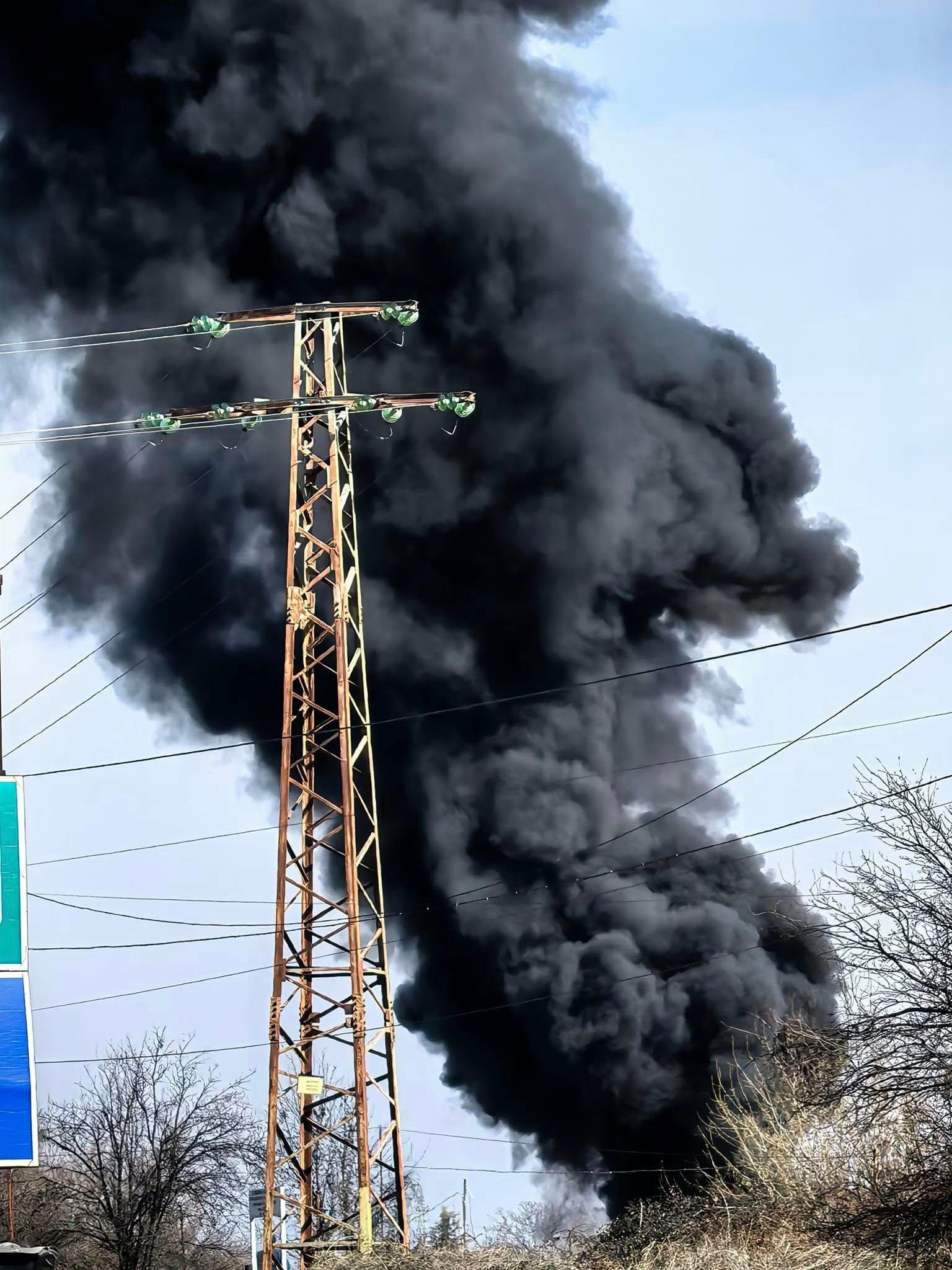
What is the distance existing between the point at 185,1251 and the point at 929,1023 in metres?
29.6

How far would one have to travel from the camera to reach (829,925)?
14422 millimetres

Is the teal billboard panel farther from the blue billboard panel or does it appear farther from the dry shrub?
the dry shrub

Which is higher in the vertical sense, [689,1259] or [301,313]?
[301,313]

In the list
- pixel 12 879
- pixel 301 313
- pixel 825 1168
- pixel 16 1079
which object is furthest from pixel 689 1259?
pixel 301 313

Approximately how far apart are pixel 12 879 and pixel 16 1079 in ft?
A: 6.80

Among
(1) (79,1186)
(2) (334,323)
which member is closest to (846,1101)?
(2) (334,323)

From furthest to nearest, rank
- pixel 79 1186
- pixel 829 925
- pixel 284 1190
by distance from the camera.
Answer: pixel 284 1190
pixel 79 1186
pixel 829 925

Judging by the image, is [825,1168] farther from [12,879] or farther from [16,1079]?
[12,879]

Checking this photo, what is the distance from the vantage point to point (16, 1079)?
1491cm

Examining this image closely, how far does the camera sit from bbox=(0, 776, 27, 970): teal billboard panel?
15.4 meters

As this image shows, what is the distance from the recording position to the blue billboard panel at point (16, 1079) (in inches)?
579

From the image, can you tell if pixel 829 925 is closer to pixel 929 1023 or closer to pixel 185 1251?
pixel 929 1023

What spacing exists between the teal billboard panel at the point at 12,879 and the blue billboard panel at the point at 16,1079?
9.5 inches

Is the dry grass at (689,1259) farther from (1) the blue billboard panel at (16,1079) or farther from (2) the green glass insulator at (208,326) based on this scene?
(2) the green glass insulator at (208,326)
